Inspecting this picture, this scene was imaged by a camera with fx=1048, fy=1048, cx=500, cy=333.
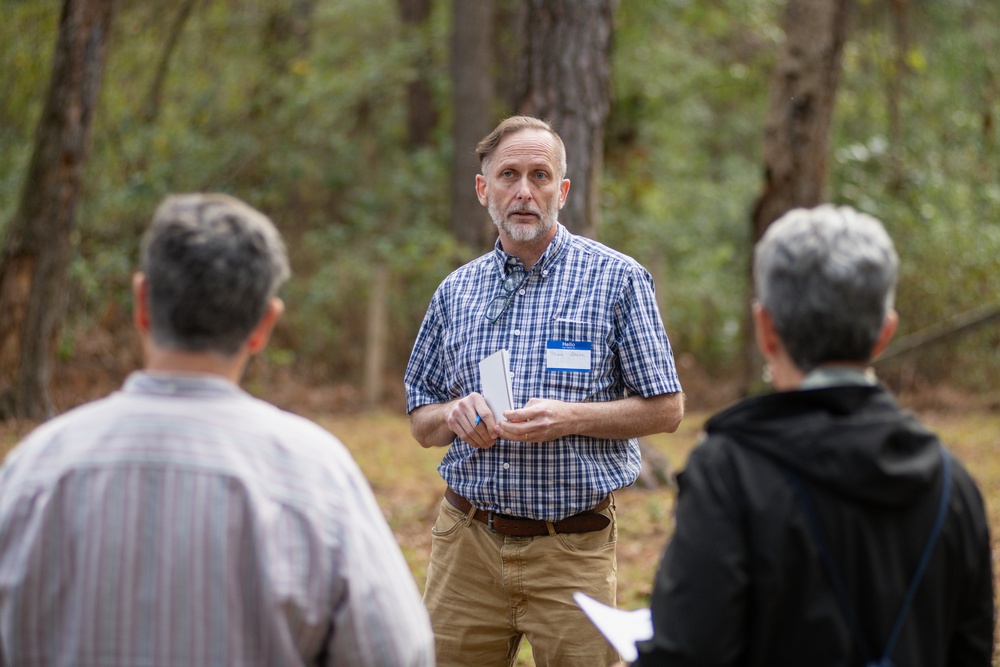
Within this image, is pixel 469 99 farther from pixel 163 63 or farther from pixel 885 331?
pixel 885 331

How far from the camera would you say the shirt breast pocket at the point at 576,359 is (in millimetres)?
3113

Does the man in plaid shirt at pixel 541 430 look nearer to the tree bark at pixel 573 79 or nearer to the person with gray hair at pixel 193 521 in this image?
the person with gray hair at pixel 193 521

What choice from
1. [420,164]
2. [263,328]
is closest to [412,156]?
[420,164]

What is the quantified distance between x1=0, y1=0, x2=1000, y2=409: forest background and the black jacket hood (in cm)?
1069

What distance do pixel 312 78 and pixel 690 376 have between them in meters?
6.61

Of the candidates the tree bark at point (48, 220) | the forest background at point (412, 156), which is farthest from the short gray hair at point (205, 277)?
the forest background at point (412, 156)

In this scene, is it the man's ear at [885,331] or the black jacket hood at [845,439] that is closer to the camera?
the black jacket hood at [845,439]

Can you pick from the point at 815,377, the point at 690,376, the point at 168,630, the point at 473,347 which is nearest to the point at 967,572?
the point at 815,377

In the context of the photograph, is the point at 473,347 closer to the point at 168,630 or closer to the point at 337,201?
the point at 168,630

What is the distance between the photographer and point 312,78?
568 inches

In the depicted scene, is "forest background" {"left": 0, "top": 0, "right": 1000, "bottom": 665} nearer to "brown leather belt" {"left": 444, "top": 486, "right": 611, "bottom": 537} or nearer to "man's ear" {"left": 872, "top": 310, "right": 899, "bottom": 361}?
"brown leather belt" {"left": 444, "top": 486, "right": 611, "bottom": 537}

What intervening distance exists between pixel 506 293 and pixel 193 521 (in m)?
1.68

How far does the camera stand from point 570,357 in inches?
123

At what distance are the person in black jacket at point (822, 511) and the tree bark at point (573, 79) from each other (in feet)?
15.9
